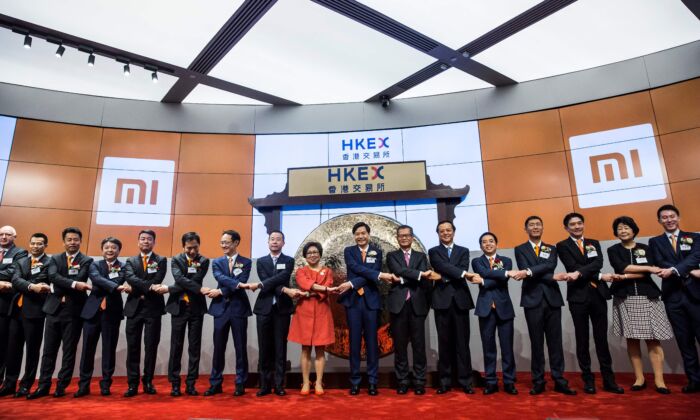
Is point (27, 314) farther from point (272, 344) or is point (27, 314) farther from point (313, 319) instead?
point (313, 319)

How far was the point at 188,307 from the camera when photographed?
380 centimetres

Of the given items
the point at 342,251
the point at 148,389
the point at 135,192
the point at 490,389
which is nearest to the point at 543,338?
the point at 490,389

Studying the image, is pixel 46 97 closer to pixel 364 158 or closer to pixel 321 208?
pixel 321 208

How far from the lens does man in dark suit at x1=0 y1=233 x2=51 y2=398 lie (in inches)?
143

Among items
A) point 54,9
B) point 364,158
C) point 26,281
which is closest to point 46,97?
point 54,9

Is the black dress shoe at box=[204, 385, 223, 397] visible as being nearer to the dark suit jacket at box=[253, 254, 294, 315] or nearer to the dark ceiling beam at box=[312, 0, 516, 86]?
the dark suit jacket at box=[253, 254, 294, 315]

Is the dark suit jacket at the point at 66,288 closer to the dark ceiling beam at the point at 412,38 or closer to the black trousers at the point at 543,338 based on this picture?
the dark ceiling beam at the point at 412,38

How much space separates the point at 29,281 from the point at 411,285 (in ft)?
11.2

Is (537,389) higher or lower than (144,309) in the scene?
lower

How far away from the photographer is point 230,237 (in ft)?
13.0

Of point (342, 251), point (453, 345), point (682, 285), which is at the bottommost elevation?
point (453, 345)

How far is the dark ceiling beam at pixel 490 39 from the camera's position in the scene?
15.6 ft

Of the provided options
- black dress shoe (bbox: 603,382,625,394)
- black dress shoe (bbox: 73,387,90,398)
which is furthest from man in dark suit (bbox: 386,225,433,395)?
black dress shoe (bbox: 73,387,90,398)

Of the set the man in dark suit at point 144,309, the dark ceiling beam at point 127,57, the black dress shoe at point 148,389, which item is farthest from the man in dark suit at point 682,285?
the dark ceiling beam at point 127,57
